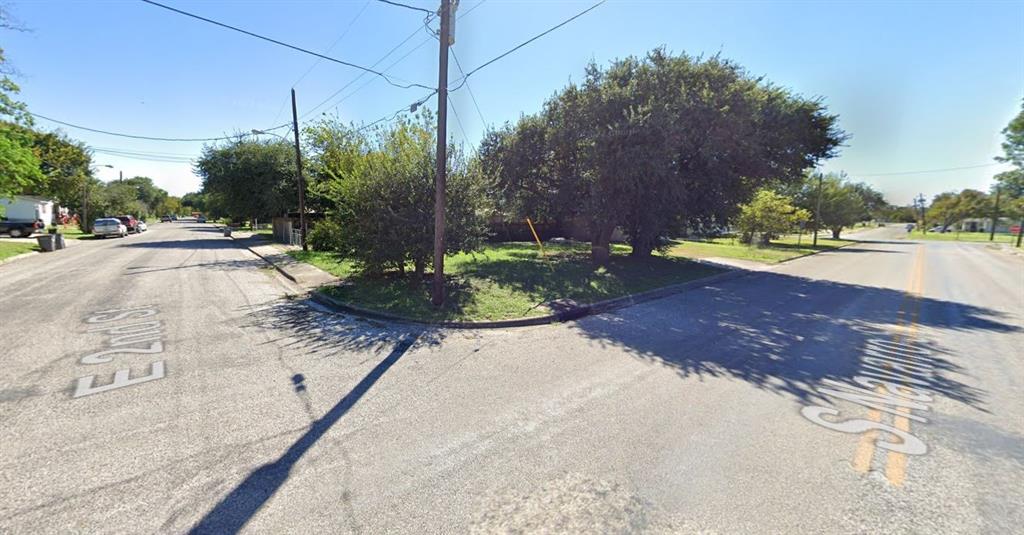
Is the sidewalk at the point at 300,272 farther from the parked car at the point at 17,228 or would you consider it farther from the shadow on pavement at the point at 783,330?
the parked car at the point at 17,228

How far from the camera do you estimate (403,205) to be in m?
9.56

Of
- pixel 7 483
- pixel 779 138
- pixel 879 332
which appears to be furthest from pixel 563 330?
pixel 779 138

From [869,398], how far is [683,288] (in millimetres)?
7691

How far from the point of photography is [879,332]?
7227 mm

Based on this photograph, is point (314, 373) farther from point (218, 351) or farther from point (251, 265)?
point (251, 265)

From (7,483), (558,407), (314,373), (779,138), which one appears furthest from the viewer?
(779,138)

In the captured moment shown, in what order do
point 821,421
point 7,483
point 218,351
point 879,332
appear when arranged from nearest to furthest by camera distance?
point 7,483, point 821,421, point 218,351, point 879,332

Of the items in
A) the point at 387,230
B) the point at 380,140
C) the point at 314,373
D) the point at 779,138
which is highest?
the point at 779,138

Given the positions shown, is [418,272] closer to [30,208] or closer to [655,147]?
[655,147]

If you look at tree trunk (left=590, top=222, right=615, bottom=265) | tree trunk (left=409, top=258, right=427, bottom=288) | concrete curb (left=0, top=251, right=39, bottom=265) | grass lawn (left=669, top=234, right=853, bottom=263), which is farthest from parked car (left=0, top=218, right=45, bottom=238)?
grass lawn (left=669, top=234, right=853, bottom=263)

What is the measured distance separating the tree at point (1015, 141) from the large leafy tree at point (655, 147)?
20.6 meters

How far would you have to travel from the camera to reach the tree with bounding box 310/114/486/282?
9.48 metres

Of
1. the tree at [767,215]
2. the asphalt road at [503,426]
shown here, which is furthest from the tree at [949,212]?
the asphalt road at [503,426]

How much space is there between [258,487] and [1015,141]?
42618 millimetres
